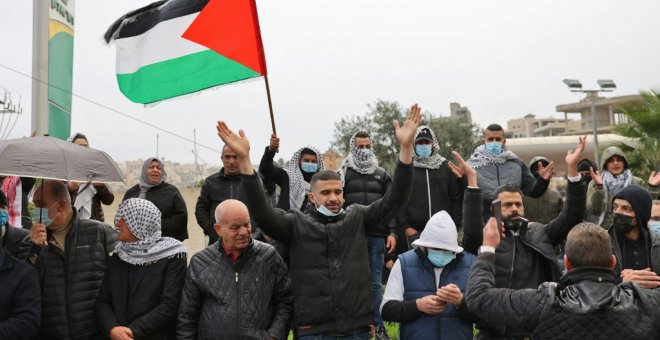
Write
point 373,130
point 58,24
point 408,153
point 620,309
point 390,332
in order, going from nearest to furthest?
point 620,309 < point 408,153 < point 390,332 < point 58,24 < point 373,130

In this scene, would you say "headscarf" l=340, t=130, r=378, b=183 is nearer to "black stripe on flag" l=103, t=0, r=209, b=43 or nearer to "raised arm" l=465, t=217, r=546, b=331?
"black stripe on flag" l=103, t=0, r=209, b=43

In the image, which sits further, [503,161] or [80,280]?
[503,161]

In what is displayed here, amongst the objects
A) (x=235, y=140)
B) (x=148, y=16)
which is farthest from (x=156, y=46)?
(x=235, y=140)

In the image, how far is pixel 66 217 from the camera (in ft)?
16.2

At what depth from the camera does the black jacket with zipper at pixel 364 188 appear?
6801mm

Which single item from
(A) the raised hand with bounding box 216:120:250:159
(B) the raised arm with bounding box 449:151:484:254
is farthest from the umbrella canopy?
(B) the raised arm with bounding box 449:151:484:254

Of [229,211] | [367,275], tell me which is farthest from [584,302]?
[229,211]

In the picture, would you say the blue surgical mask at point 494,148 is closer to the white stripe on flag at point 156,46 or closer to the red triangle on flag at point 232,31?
the red triangle on flag at point 232,31

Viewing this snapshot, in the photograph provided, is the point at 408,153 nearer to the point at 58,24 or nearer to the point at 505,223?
the point at 505,223

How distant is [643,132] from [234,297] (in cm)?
1040

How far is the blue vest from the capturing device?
4.75 meters

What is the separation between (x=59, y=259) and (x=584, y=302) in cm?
343

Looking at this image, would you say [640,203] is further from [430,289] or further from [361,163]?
[361,163]

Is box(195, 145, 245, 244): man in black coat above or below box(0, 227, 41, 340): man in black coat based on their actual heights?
above
